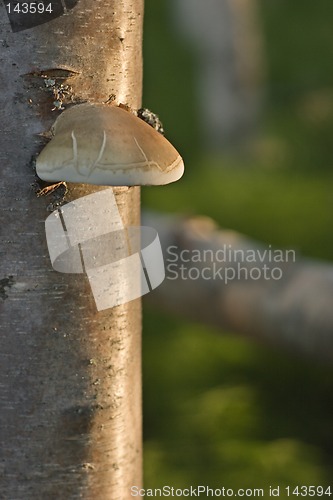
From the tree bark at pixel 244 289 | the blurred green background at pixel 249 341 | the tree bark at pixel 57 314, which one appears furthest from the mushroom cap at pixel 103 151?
the blurred green background at pixel 249 341

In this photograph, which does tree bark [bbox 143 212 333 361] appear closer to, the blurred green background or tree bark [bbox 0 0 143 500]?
the blurred green background

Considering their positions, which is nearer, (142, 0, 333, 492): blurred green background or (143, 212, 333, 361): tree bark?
(143, 212, 333, 361): tree bark

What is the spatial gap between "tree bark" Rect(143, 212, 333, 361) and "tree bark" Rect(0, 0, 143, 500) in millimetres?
1175

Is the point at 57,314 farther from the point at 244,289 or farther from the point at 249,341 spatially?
the point at 249,341

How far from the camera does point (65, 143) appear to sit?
0.73 metres

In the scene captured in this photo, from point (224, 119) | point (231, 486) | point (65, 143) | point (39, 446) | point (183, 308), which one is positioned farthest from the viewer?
point (224, 119)

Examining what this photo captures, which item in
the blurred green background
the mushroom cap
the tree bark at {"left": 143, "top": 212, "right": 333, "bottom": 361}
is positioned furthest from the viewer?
the blurred green background

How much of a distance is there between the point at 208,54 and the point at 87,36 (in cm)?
590

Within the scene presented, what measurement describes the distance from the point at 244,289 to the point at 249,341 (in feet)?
0.63

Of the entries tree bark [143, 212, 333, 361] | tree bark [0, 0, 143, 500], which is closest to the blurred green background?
tree bark [143, 212, 333, 361]

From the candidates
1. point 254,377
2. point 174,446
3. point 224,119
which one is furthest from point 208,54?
point 174,446

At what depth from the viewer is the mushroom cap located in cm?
72

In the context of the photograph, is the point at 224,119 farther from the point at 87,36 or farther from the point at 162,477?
the point at 87,36

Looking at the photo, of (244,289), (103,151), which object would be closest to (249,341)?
(244,289)
